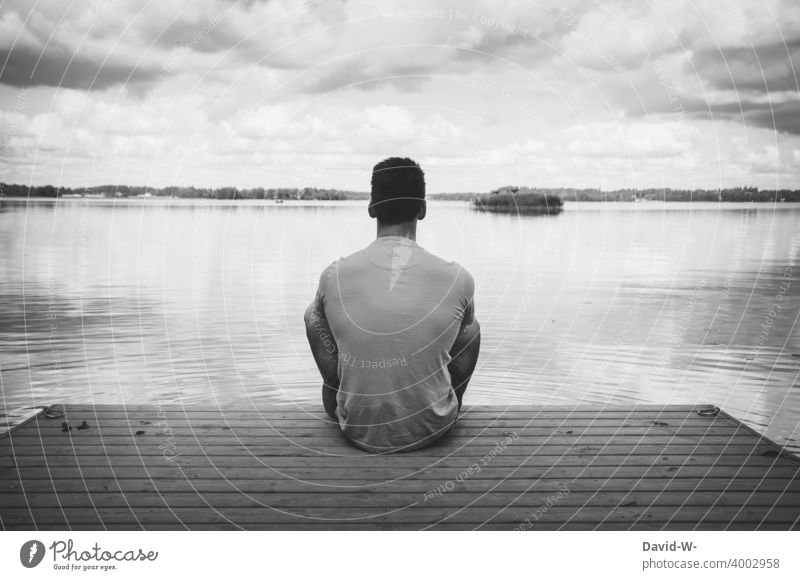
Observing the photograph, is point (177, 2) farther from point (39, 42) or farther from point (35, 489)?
point (35, 489)

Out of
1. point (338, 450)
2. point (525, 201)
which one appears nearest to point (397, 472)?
point (338, 450)

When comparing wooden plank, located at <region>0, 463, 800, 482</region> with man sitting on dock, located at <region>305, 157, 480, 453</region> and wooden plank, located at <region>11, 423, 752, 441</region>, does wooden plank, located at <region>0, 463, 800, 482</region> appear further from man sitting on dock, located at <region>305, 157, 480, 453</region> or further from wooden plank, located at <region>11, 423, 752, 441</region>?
wooden plank, located at <region>11, 423, 752, 441</region>

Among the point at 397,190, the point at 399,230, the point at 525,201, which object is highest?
the point at 525,201

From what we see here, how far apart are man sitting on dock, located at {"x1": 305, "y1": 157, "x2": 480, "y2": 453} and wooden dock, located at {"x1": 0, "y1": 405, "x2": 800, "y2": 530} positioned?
37 cm

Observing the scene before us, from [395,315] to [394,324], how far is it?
0.18ft

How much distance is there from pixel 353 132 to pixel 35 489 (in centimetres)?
359

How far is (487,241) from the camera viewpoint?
34.8 metres

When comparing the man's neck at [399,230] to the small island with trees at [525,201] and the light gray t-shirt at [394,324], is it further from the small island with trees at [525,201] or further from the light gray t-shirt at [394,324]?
the small island with trees at [525,201]

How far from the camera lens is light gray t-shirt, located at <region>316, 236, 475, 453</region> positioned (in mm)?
4273

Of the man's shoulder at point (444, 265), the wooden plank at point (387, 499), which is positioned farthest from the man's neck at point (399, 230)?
the wooden plank at point (387, 499)

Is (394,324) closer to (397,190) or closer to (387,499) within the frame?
(397,190)

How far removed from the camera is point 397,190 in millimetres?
4359

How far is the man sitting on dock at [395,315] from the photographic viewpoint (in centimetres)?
428

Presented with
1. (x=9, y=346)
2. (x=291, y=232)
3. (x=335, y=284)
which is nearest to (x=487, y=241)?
(x=291, y=232)
